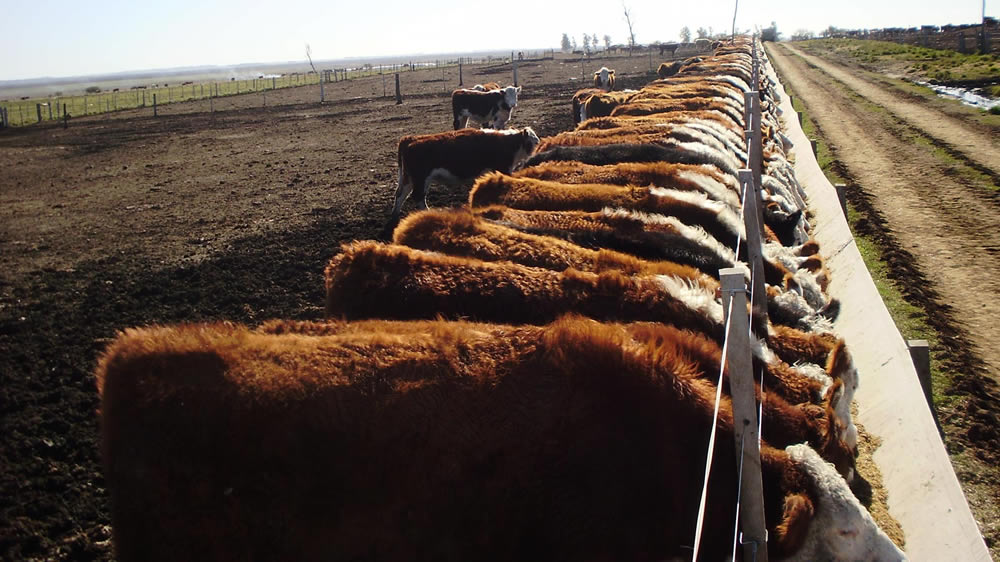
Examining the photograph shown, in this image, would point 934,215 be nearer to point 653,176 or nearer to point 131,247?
point 653,176

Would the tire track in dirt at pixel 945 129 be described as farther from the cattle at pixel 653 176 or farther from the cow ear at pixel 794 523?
the cow ear at pixel 794 523

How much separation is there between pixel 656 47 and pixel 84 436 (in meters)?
77.2

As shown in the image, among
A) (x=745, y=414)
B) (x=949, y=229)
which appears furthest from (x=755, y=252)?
(x=949, y=229)

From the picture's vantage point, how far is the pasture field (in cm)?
504

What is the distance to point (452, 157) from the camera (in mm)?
12555

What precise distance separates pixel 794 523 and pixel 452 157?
1064cm

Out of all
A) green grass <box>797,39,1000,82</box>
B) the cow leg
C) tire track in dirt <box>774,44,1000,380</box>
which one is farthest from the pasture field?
green grass <box>797,39,1000,82</box>

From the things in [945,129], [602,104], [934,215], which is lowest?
[934,215]

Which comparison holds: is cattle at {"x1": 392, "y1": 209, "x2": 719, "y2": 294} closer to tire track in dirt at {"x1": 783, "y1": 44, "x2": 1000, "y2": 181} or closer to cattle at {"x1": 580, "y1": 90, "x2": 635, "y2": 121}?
tire track in dirt at {"x1": 783, "y1": 44, "x2": 1000, "y2": 181}

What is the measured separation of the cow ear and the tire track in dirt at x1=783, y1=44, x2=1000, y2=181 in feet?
38.3

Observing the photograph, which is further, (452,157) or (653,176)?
(452,157)

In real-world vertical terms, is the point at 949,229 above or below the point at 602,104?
below

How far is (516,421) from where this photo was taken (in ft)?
8.92

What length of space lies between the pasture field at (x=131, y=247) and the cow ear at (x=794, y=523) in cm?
389
